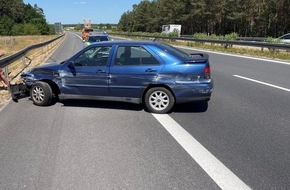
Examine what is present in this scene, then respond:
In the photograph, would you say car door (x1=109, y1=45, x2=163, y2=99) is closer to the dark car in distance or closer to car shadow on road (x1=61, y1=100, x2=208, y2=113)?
the dark car in distance

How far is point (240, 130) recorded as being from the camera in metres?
5.80

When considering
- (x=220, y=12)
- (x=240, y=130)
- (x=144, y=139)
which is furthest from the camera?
(x=220, y=12)

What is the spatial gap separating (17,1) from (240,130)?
513 feet

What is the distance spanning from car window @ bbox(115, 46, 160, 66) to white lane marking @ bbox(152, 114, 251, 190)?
139 cm

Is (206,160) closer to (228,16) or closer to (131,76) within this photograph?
(131,76)

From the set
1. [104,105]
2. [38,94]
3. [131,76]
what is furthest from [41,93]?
[131,76]

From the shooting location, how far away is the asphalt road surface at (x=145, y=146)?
397 centimetres

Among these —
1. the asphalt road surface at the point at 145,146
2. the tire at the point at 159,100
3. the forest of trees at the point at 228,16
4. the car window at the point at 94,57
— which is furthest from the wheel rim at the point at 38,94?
the forest of trees at the point at 228,16

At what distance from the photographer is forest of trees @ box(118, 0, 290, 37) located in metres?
60.4

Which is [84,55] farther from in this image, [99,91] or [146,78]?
[146,78]

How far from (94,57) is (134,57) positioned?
0.94 meters

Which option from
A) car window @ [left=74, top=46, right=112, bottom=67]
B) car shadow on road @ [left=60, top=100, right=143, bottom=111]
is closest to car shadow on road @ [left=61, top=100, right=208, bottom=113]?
car shadow on road @ [left=60, top=100, right=143, bottom=111]

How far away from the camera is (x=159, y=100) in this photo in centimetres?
706

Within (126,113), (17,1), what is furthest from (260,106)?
(17,1)
